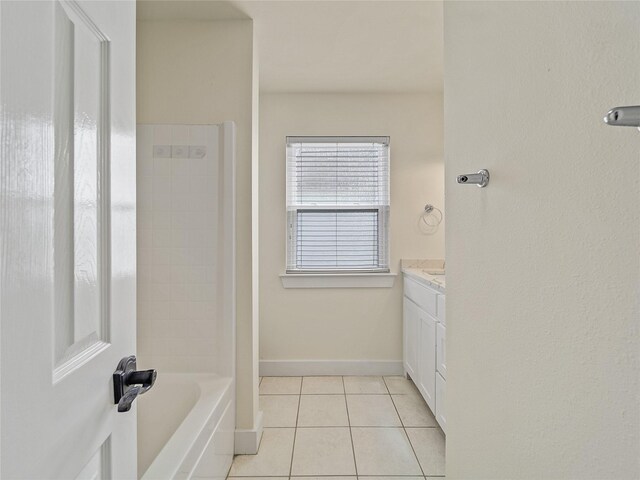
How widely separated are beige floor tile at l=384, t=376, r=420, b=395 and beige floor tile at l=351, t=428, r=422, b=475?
57 cm

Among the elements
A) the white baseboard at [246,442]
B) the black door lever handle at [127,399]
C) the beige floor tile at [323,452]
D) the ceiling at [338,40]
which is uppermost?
the ceiling at [338,40]

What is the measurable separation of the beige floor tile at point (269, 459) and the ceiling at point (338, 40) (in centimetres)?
242

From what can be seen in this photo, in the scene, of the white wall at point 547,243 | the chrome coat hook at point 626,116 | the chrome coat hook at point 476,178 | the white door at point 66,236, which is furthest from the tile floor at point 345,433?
the chrome coat hook at point 626,116

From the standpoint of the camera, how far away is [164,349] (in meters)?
2.04

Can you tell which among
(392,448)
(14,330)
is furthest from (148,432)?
(14,330)

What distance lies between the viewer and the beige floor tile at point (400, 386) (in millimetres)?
2781

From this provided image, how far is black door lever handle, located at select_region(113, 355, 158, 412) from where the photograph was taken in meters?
0.67

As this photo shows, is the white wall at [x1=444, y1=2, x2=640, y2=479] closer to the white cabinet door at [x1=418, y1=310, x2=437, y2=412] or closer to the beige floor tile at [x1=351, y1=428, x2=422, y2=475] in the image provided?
the beige floor tile at [x1=351, y1=428, x2=422, y2=475]

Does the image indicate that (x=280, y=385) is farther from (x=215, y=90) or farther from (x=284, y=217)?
(x=215, y=90)

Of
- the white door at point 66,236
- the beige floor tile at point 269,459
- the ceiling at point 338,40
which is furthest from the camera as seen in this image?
the ceiling at point 338,40

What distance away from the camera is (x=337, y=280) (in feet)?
10.4

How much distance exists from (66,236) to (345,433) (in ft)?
6.84

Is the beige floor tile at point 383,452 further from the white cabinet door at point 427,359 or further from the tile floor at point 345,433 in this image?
the white cabinet door at point 427,359

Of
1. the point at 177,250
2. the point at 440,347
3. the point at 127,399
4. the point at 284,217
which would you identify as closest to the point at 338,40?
the point at 284,217
